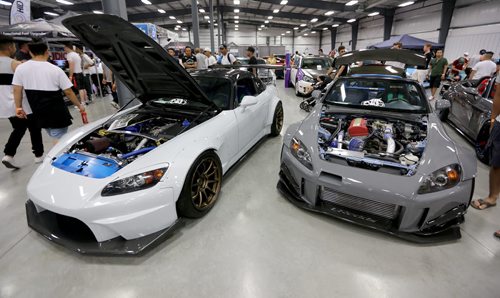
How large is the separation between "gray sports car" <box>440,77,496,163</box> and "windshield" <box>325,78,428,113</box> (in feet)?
4.88

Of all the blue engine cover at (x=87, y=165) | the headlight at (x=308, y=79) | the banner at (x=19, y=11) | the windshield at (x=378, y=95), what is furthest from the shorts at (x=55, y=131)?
the banner at (x=19, y=11)

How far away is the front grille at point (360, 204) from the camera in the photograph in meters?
1.79

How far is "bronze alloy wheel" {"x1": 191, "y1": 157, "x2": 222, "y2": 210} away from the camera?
203cm

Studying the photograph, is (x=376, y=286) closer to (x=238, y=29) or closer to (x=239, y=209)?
(x=239, y=209)

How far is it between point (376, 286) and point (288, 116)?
170 inches

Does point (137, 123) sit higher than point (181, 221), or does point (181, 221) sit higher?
point (137, 123)

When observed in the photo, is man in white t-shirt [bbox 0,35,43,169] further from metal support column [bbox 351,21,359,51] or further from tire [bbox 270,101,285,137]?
metal support column [bbox 351,21,359,51]

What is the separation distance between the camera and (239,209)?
2.29 meters

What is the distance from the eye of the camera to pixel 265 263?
170 cm

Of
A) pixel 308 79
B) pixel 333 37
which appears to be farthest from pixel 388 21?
pixel 308 79

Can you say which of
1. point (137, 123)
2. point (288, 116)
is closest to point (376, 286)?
point (137, 123)

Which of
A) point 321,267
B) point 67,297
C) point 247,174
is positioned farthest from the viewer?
point 247,174

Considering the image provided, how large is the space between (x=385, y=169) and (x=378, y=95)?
141 cm

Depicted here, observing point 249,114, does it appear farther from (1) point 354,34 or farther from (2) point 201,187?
(1) point 354,34
